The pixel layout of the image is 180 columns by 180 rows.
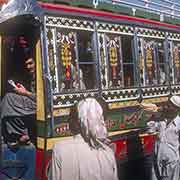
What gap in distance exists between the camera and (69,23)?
19.3 ft

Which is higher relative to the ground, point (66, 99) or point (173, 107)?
point (66, 99)

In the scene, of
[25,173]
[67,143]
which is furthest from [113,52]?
[67,143]

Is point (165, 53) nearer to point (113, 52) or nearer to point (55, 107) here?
point (113, 52)

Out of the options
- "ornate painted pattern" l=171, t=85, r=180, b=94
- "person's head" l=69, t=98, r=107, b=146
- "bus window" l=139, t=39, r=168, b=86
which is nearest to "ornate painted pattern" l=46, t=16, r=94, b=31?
"bus window" l=139, t=39, r=168, b=86

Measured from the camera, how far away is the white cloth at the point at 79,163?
3.49 meters

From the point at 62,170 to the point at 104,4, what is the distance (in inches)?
138

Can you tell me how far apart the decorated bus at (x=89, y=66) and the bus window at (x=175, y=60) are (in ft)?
0.36

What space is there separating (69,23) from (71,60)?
398 millimetres

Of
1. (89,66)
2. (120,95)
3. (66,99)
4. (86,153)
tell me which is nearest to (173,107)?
(120,95)

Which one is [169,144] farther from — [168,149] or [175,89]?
[175,89]

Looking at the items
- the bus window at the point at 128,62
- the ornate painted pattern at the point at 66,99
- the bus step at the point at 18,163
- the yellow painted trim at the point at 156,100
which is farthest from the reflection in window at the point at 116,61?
the bus step at the point at 18,163

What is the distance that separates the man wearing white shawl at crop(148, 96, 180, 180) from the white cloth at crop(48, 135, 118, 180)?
241 centimetres

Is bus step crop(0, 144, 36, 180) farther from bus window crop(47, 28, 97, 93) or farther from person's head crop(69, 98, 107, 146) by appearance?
person's head crop(69, 98, 107, 146)

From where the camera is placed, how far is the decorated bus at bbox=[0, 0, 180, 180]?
555cm
